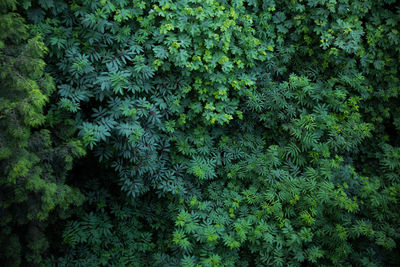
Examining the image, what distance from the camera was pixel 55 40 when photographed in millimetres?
2932

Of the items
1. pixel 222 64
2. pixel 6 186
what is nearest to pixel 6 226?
pixel 6 186

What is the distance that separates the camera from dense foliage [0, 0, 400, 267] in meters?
2.78

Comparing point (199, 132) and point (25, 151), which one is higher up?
point (25, 151)

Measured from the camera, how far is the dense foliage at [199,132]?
9.12 feet

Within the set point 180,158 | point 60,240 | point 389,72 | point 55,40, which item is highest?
point 55,40

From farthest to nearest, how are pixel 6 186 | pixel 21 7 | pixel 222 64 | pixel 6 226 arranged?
pixel 222 64 < pixel 21 7 < pixel 6 226 < pixel 6 186

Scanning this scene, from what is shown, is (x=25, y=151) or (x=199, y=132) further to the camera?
(x=199, y=132)

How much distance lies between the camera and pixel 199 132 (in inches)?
159

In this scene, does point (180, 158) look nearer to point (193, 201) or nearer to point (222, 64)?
point (193, 201)

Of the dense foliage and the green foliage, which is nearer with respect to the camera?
the green foliage

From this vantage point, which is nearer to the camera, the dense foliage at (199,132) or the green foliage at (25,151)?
the green foliage at (25,151)

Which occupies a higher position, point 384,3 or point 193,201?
point 384,3

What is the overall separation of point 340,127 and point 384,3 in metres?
2.17

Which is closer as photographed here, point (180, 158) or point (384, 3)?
point (180, 158)
